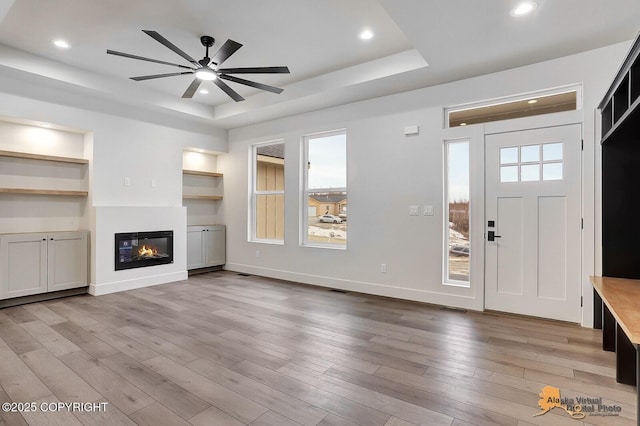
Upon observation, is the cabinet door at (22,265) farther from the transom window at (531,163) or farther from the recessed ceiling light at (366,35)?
the transom window at (531,163)

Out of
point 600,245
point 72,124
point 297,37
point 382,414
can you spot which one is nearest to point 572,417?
point 382,414

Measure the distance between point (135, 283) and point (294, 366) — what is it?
3737 millimetres

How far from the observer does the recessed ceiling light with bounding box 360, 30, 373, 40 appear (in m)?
3.50

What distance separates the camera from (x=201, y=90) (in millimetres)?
5230

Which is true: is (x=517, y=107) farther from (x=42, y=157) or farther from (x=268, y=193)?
(x=42, y=157)

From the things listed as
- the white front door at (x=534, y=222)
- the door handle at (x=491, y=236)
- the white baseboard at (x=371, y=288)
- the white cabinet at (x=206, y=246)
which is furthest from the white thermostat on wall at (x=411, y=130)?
the white cabinet at (x=206, y=246)

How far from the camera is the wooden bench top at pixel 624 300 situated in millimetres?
1595

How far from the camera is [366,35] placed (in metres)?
3.57

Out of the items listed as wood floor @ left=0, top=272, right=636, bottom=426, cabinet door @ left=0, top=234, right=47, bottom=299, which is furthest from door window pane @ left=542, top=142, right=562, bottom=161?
cabinet door @ left=0, top=234, right=47, bottom=299

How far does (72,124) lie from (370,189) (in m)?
4.34

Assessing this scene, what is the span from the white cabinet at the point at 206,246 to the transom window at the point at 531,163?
5.10 meters

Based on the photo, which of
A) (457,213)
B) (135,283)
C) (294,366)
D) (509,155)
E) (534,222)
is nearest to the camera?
(294,366)

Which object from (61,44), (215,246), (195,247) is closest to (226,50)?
(61,44)

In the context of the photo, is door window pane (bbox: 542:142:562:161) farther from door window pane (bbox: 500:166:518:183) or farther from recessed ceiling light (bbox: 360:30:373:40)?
recessed ceiling light (bbox: 360:30:373:40)
